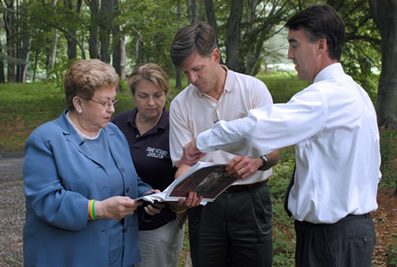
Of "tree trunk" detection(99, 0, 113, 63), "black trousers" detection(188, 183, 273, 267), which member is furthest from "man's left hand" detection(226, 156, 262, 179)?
"tree trunk" detection(99, 0, 113, 63)

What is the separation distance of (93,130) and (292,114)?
1.29 meters

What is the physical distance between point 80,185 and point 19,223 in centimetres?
463

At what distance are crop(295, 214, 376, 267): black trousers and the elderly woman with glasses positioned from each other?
98cm

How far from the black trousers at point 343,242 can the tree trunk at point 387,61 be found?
38.0 ft

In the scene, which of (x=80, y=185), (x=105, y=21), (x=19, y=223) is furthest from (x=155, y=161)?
(x=105, y=21)

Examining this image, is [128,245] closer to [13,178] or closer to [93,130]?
[93,130]

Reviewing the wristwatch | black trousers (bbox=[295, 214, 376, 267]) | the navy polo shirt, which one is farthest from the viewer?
the navy polo shirt

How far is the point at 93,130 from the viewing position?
283 centimetres

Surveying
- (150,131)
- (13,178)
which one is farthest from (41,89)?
(150,131)

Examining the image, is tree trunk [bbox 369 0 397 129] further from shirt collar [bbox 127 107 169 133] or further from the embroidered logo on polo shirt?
the embroidered logo on polo shirt

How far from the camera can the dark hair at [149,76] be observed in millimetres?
3412

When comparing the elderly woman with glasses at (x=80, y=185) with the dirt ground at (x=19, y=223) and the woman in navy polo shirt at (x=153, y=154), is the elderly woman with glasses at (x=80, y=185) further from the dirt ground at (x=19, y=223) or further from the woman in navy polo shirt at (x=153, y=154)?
the dirt ground at (x=19, y=223)

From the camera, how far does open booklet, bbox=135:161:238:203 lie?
8.07 feet

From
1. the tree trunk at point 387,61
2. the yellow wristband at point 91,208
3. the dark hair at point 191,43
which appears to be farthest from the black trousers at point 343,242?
the tree trunk at point 387,61
